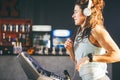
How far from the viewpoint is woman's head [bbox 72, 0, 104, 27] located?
178 centimetres

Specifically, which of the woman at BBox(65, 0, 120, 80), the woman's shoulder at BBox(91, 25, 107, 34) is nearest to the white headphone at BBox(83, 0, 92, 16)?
the woman at BBox(65, 0, 120, 80)

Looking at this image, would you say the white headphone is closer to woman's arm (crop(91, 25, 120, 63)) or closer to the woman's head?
the woman's head

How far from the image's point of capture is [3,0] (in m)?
8.41

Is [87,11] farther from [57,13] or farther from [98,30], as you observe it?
[57,13]

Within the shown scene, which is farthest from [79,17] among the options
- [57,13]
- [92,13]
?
[57,13]

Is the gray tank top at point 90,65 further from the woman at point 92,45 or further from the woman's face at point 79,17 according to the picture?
the woman's face at point 79,17

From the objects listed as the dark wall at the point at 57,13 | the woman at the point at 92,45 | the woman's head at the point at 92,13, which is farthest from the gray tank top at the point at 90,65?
the dark wall at the point at 57,13

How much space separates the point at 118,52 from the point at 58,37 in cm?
681

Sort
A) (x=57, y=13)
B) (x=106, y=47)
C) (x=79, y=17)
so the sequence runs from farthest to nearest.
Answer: (x=57, y=13) < (x=79, y=17) < (x=106, y=47)

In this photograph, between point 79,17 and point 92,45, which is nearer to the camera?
point 92,45

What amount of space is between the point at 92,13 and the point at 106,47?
279mm

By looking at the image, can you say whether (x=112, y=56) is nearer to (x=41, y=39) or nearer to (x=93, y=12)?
(x=93, y=12)

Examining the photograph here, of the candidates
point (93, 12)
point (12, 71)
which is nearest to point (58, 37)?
point (12, 71)

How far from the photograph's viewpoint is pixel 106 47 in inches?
64.4
